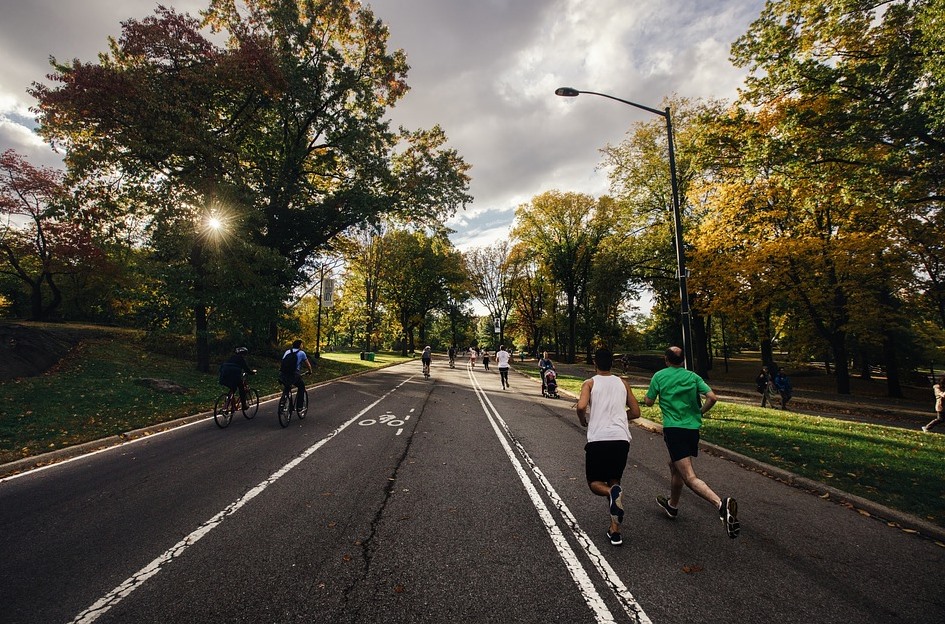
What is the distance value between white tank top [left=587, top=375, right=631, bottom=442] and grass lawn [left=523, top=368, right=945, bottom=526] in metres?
4.07

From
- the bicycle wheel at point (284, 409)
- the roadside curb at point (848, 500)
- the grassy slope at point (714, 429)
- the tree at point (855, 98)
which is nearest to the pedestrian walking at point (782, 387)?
the grassy slope at point (714, 429)

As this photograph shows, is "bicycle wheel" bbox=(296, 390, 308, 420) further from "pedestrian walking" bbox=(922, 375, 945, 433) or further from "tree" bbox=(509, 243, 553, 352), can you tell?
"tree" bbox=(509, 243, 553, 352)

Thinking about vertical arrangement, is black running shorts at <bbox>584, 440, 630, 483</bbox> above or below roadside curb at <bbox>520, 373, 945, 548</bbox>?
above

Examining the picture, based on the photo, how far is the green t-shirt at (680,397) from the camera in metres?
4.26

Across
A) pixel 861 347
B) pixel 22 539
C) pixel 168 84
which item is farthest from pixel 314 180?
pixel 861 347

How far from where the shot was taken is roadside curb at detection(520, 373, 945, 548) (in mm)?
4113

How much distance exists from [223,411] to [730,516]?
10.4 metres

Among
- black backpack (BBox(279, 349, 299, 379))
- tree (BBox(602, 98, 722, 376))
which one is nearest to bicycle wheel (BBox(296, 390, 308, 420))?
black backpack (BBox(279, 349, 299, 379))

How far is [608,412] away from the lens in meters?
4.07

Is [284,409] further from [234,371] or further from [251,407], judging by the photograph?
[251,407]

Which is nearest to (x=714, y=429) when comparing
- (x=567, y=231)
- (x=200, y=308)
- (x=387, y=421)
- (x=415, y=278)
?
(x=387, y=421)

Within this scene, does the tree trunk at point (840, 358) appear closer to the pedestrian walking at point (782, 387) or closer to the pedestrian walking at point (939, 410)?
the pedestrian walking at point (782, 387)

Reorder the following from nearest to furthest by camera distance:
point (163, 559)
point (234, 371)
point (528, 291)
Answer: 1. point (163, 559)
2. point (234, 371)
3. point (528, 291)

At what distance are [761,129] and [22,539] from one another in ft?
65.1
